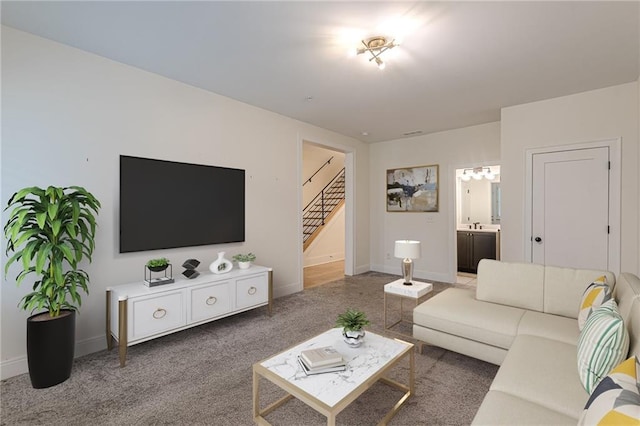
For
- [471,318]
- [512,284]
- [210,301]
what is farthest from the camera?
[210,301]

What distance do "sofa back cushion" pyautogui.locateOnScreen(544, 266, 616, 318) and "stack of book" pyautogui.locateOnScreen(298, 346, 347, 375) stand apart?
77.6 inches

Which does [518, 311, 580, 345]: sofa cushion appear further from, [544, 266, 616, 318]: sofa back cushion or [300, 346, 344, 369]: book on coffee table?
[300, 346, 344, 369]: book on coffee table

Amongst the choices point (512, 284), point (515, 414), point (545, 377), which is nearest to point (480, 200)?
point (512, 284)

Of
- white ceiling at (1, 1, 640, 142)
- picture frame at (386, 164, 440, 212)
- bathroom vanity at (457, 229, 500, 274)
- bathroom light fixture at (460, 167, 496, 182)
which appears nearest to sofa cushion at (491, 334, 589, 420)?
white ceiling at (1, 1, 640, 142)

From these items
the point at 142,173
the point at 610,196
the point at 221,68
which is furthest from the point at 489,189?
the point at 142,173

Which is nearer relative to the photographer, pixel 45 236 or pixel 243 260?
pixel 45 236

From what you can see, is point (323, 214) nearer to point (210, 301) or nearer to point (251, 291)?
point (251, 291)

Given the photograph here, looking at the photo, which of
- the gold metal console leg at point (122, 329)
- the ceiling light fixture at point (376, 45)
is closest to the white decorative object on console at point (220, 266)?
the gold metal console leg at point (122, 329)

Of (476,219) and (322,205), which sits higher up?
(322,205)

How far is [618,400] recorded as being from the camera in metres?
0.96

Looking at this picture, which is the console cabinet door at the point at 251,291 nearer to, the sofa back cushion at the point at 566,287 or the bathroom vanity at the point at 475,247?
the sofa back cushion at the point at 566,287

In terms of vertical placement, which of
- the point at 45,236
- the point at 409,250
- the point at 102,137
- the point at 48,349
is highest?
the point at 102,137

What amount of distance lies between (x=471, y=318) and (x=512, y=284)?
615 millimetres

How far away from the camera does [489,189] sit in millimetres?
6680
